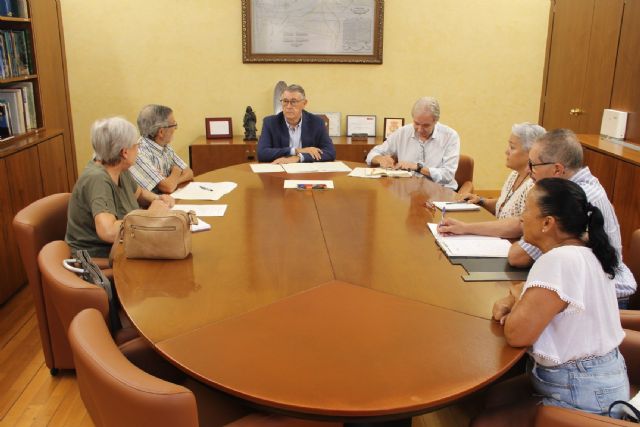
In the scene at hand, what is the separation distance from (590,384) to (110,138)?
2.05 metres

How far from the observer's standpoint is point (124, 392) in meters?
1.17

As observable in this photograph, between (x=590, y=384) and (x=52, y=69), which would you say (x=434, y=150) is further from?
(x=52, y=69)

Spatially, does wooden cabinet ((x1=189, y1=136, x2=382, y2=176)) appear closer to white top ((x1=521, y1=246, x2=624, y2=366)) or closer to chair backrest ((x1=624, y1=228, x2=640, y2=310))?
chair backrest ((x1=624, y1=228, x2=640, y2=310))

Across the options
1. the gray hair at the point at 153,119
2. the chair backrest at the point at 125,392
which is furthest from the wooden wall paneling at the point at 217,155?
the chair backrest at the point at 125,392

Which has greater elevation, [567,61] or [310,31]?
[310,31]

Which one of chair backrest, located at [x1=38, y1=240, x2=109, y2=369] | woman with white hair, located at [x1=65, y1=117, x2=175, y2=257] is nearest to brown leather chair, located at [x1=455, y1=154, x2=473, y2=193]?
woman with white hair, located at [x1=65, y1=117, x2=175, y2=257]

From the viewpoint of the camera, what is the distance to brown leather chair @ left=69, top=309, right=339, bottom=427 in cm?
116

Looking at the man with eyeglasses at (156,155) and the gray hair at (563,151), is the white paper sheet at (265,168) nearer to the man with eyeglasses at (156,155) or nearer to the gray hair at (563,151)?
the man with eyeglasses at (156,155)

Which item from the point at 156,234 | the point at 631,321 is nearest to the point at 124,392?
the point at 156,234

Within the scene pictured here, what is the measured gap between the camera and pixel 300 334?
5.12 ft

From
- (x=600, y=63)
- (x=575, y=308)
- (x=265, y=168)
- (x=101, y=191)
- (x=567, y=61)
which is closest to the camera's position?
(x=575, y=308)

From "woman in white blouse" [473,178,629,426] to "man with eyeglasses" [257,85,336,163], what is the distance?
8.63 ft

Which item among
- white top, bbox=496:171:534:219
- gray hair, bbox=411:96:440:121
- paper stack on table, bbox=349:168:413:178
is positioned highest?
gray hair, bbox=411:96:440:121

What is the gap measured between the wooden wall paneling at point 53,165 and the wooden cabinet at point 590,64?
4127 mm
